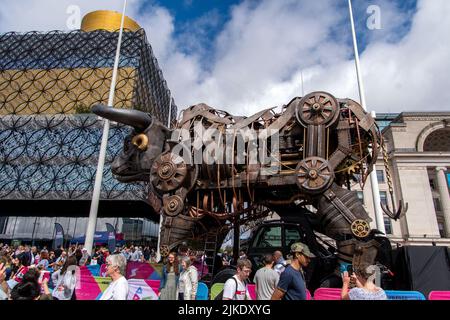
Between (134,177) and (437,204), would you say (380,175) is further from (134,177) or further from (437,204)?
(134,177)

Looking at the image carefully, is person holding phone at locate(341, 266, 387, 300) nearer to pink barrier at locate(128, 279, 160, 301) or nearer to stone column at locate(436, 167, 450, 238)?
pink barrier at locate(128, 279, 160, 301)

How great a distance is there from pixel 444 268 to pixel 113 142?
2839 cm

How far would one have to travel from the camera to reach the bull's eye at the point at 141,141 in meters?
9.82

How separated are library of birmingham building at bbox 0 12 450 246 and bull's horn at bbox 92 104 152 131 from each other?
19778 mm

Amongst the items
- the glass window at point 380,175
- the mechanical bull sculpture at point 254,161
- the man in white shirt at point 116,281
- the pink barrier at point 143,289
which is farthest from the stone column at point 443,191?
the man in white shirt at point 116,281

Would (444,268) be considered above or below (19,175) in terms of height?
below

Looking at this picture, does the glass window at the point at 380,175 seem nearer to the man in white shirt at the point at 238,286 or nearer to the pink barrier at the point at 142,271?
the pink barrier at the point at 142,271

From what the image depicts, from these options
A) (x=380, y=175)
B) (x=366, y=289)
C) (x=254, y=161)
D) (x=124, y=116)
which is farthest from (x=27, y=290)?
(x=380, y=175)

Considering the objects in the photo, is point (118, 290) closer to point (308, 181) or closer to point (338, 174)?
point (308, 181)

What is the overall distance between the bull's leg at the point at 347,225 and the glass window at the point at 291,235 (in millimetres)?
691

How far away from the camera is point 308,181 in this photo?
7973 mm

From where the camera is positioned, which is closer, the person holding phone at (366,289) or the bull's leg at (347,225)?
the person holding phone at (366,289)

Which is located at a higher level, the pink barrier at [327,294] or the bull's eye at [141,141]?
the bull's eye at [141,141]

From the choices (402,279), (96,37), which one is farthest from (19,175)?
(402,279)
